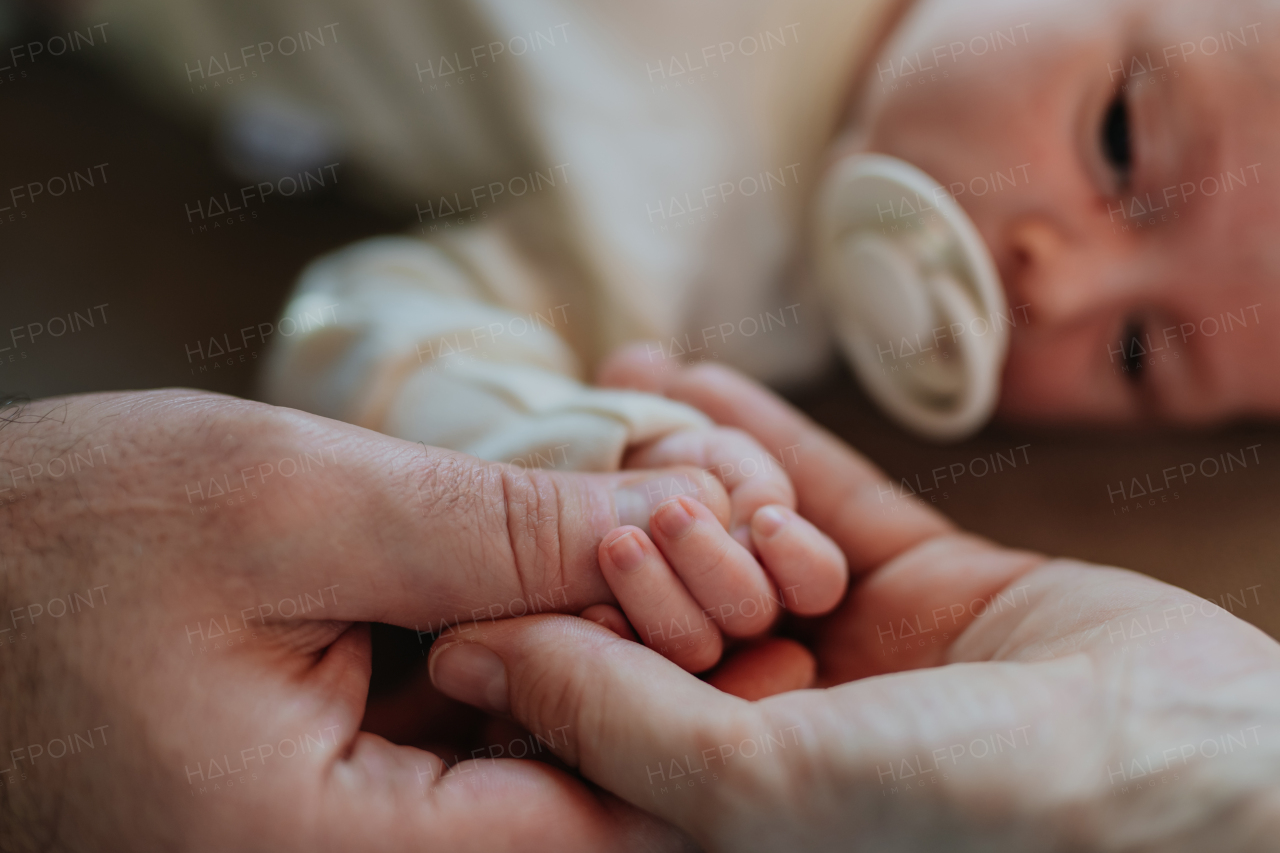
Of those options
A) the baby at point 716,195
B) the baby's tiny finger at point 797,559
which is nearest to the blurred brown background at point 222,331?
the baby at point 716,195

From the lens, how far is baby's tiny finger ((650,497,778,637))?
0.60 m

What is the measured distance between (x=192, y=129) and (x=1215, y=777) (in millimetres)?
1404

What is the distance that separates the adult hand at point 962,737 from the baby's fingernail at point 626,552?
52 millimetres

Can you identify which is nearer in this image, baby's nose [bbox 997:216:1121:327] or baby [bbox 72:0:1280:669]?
baby [bbox 72:0:1280:669]

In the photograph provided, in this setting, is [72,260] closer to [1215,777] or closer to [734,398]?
[734,398]

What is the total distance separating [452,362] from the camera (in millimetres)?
924

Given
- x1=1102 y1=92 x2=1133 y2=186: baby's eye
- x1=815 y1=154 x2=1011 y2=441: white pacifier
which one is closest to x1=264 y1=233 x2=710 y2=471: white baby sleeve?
x1=815 y1=154 x2=1011 y2=441: white pacifier

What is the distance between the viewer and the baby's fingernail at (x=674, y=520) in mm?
597

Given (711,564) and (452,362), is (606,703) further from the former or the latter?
(452,362)

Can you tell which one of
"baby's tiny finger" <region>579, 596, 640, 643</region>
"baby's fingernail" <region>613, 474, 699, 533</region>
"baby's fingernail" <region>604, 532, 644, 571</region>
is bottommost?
"baby's tiny finger" <region>579, 596, 640, 643</region>

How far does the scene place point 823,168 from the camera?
1.24 meters

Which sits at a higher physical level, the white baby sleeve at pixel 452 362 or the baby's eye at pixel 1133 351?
the white baby sleeve at pixel 452 362

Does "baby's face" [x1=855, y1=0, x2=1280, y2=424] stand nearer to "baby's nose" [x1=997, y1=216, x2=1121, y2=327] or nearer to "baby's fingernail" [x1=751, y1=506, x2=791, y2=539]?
"baby's nose" [x1=997, y1=216, x2=1121, y2=327]

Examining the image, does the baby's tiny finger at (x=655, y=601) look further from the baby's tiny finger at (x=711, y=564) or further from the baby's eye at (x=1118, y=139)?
the baby's eye at (x=1118, y=139)
